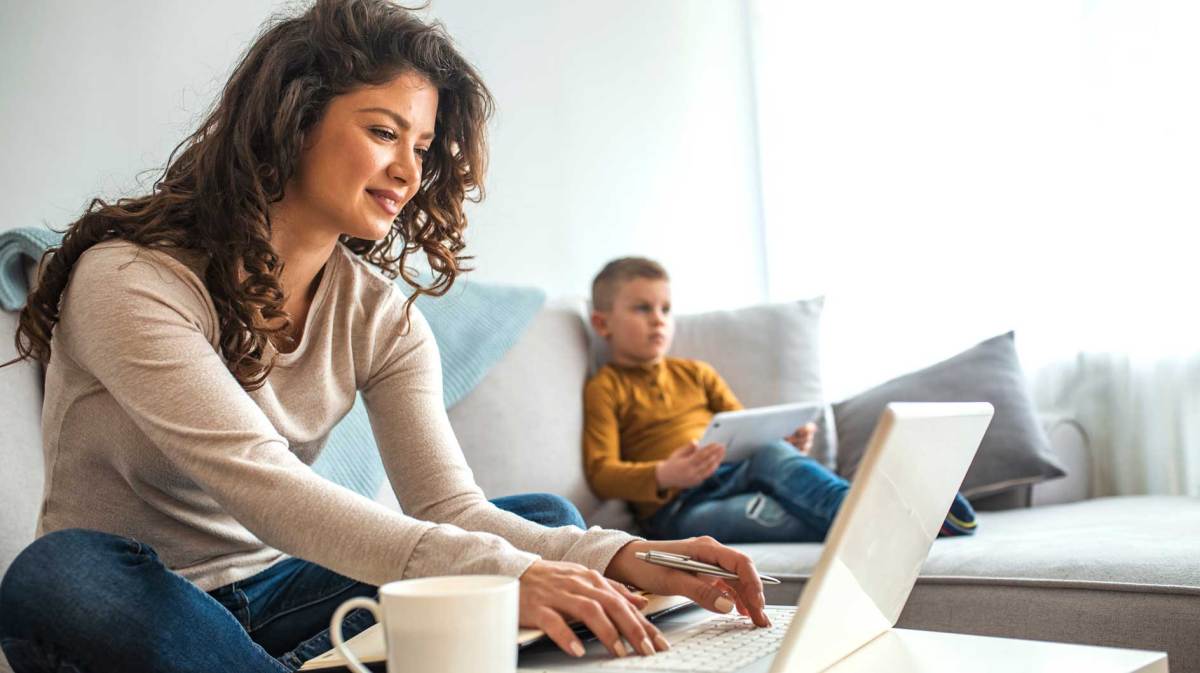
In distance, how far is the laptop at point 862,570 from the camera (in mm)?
745

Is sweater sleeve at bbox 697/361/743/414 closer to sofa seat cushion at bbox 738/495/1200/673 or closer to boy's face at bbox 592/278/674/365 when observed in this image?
boy's face at bbox 592/278/674/365

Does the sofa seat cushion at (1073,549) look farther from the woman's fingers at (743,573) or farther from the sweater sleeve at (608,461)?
the woman's fingers at (743,573)

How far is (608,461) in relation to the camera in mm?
2207

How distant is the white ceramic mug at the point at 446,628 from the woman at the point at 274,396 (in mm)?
142

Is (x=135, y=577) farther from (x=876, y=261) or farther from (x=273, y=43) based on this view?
(x=876, y=261)

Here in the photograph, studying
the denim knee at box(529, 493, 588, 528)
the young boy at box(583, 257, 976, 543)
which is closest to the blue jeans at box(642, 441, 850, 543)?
the young boy at box(583, 257, 976, 543)

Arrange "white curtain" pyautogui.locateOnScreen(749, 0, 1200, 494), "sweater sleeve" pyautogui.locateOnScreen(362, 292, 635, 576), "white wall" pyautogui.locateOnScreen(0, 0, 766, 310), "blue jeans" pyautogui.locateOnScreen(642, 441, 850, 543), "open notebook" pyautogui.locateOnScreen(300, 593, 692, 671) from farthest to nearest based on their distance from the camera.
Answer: "white curtain" pyautogui.locateOnScreen(749, 0, 1200, 494)
"blue jeans" pyautogui.locateOnScreen(642, 441, 850, 543)
"white wall" pyautogui.locateOnScreen(0, 0, 766, 310)
"sweater sleeve" pyautogui.locateOnScreen(362, 292, 635, 576)
"open notebook" pyautogui.locateOnScreen(300, 593, 692, 671)

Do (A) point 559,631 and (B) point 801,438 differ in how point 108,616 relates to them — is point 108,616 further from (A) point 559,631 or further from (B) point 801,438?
(B) point 801,438

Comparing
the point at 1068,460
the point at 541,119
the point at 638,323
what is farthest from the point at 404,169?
the point at 1068,460

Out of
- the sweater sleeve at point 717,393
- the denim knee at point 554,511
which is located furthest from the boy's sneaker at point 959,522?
the denim knee at point 554,511

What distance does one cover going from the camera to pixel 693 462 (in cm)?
210

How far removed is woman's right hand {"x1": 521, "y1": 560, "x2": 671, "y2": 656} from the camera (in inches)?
33.1

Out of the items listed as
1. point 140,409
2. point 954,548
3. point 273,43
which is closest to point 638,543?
point 140,409

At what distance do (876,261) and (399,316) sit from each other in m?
1.90
